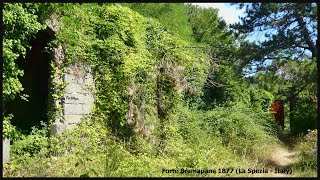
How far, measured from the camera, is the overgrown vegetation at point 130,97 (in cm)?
630

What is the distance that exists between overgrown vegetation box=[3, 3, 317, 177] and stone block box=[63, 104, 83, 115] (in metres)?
0.12

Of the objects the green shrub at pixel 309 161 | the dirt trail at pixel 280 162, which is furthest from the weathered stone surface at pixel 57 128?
the green shrub at pixel 309 161

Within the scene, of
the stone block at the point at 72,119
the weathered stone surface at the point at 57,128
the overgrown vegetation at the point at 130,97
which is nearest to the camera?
the overgrown vegetation at the point at 130,97

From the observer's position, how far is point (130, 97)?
818cm

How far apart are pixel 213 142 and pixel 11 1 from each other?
571cm

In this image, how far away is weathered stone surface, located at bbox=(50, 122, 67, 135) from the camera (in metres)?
7.41

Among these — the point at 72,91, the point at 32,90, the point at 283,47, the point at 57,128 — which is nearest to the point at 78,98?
the point at 72,91

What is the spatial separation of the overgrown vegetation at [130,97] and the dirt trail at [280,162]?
229mm

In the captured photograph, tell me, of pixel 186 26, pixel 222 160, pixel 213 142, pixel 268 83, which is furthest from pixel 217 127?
pixel 186 26

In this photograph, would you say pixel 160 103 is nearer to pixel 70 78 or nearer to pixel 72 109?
pixel 72 109

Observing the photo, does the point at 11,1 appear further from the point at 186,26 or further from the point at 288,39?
the point at 186,26

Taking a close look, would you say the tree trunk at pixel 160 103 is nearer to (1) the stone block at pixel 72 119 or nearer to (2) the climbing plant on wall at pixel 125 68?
(2) the climbing plant on wall at pixel 125 68

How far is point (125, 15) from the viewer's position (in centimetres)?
860

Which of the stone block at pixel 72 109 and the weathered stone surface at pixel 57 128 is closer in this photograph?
the weathered stone surface at pixel 57 128
